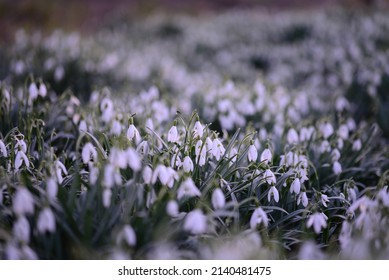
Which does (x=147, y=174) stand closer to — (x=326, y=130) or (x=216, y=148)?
(x=216, y=148)

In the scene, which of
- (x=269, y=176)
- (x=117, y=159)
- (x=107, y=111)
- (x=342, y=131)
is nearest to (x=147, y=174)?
(x=117, y=159)

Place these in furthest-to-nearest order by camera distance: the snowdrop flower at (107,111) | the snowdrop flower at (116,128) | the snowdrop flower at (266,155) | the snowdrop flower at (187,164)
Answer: the snowdrop flower at (107,111) < the snowdrop flower at (116,128) < the snowdrop flower at (266,155) < the snowdrop flower at (187,164)

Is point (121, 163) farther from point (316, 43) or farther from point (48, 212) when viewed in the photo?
point (316, 43)

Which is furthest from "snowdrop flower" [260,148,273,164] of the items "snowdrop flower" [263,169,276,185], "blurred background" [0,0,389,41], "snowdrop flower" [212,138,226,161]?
"blurred background" [0,0,389,41]

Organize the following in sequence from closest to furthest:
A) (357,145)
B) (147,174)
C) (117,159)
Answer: (117,159) < (147,174) < (357,145)

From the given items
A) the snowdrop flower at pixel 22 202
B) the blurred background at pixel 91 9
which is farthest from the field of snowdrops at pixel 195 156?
the blurred background at pixel 91 9

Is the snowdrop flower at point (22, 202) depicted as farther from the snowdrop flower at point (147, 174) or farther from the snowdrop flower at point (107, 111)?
the snowdrop flower at point (107, 111)
